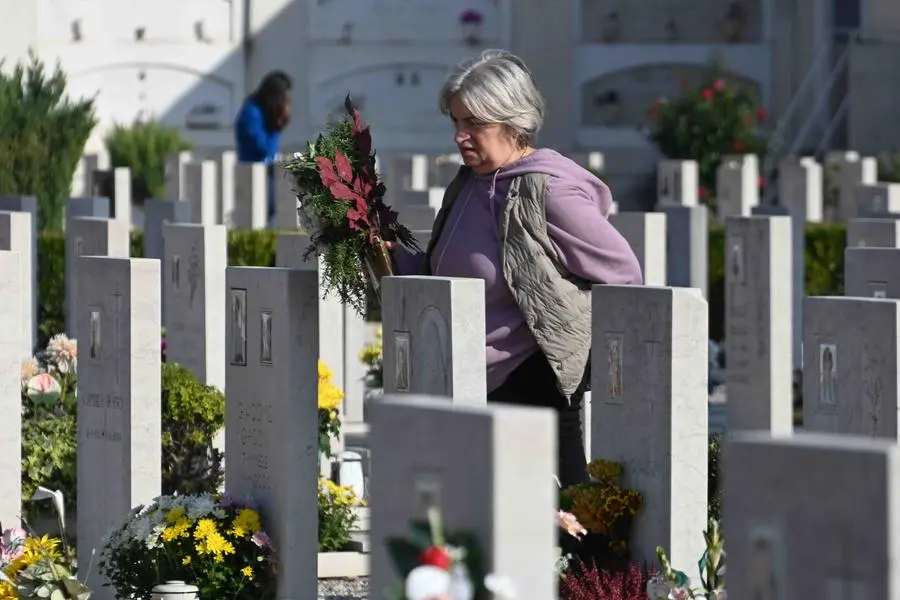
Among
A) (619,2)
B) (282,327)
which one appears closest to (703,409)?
(282,327)

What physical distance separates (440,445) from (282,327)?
280cm

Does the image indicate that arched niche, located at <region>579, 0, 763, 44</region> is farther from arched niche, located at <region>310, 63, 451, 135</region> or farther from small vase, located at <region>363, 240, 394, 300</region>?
small vase, located at <region>363, 240, 394, 300</region>

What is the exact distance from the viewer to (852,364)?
781cm

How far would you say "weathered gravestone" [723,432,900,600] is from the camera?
13.2 ft

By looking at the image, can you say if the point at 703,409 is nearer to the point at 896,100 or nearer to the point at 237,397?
the point at 237,397

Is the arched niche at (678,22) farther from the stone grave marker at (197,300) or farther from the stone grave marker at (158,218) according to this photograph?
the stone grave marker at (197,300)

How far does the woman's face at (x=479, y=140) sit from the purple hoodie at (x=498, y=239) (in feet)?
0.19

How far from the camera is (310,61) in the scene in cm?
2784

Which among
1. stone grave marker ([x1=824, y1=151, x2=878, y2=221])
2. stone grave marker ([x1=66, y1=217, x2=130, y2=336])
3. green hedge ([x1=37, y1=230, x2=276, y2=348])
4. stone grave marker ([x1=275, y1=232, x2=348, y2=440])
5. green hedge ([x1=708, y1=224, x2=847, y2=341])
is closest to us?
stone grave marker ([x1=275, y1=232, x2=348, y2=440])

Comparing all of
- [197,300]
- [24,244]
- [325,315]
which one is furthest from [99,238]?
[325,315]

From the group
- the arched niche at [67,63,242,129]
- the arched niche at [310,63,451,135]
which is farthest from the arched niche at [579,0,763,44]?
the arched niche at [67,63,242,129]

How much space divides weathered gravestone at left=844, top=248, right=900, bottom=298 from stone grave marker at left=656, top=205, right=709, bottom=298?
4.11m

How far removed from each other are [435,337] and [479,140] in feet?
1.91

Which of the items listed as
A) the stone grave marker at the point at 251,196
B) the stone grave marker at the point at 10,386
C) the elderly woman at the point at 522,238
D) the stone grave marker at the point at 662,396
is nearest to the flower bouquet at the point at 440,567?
the elderly woman at the point at 522,238
